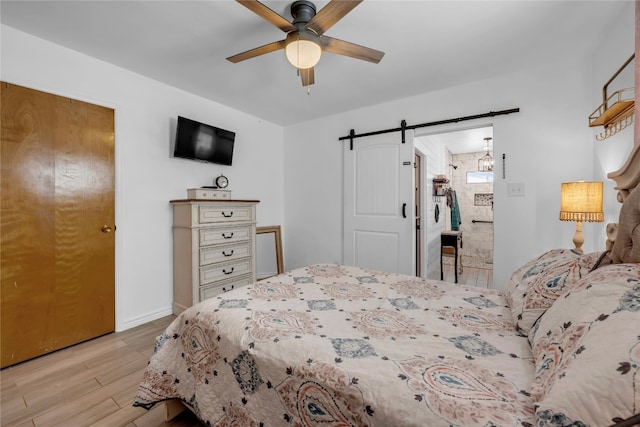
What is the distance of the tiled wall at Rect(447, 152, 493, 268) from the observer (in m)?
5.33

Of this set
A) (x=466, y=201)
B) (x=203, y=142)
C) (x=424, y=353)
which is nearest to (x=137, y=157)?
(x=203, y=142)

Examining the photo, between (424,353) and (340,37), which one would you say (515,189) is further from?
(424,353)

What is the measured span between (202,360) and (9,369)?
186 cm

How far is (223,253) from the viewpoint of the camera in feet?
9.56

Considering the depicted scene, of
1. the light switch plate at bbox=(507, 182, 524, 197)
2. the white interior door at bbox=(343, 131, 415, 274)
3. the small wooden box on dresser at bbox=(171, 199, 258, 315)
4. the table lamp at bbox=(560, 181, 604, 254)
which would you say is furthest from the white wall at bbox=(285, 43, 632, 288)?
the small wooden box on dresser at bbox=(171, 199, 258, 315)

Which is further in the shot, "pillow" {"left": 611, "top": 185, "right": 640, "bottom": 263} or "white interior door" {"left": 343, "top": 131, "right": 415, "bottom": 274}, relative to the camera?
"white interior door" {"left": 343, "top": 131, "right": 415, "bottom": 274}

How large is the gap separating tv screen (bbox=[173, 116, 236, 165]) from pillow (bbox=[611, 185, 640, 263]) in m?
3.21

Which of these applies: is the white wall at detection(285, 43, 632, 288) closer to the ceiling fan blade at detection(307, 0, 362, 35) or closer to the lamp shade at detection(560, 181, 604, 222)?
the lamp shade at detection(560, 181, 604, 222)

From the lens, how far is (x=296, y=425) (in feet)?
2.89

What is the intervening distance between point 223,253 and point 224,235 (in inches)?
7.6

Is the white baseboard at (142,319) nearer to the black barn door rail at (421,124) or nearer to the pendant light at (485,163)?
the black barn door rail at (421,124)

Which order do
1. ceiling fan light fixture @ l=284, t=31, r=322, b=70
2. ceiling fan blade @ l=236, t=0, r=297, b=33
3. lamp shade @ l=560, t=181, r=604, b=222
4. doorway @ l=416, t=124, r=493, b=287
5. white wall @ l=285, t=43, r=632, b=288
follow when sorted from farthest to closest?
1. doorway @ l=416, t=124, r=493, b=287
2. white wall @ l=285, t=43, r=632, b=288
3. lamp shade @ l=560, t=181, r=604, b=222
4. ceiling fan light fixture @ l=284, t=31, r=322, b=70
5. ceiling fan blade @ l=236, t=0, r=297, b=33

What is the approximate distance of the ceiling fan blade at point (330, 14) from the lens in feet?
4.62

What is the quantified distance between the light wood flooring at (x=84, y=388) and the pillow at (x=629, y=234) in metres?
2.03
